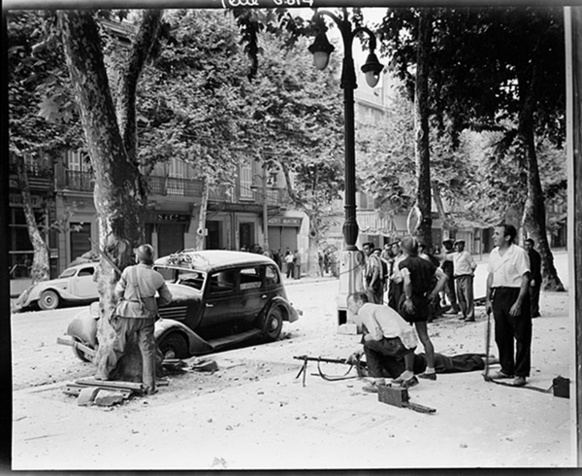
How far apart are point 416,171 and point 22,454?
16.4 feet

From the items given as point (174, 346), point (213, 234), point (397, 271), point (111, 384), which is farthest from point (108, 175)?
point (397, 271)

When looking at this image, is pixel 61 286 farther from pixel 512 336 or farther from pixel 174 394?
pixel 512 336

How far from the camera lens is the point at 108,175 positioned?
6102mm

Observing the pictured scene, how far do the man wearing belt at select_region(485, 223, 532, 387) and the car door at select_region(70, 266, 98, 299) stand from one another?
13.9 feet

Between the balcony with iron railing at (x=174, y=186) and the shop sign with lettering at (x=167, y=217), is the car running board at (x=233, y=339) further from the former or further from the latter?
the balcony with iron railing at (x=174, y=186)

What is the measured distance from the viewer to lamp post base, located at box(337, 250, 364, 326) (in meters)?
6.53

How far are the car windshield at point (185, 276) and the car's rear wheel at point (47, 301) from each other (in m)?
1.04

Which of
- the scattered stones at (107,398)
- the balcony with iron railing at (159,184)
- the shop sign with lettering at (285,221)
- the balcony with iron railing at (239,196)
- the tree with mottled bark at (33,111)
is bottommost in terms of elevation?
the scattered stones at (107,398)

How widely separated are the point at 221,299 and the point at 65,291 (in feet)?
5.43

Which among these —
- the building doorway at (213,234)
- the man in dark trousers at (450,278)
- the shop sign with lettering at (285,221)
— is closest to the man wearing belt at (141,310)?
the building doorway at (213,234)

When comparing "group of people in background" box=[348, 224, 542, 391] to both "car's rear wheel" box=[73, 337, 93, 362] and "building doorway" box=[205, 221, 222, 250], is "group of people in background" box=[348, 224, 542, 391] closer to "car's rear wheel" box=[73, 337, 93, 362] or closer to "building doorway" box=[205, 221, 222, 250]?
"building doorway" box=[205, 221, 222, 250]

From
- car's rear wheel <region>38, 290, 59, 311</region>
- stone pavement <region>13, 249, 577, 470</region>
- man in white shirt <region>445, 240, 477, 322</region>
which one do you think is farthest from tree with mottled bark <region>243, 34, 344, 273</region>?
car's rear wheel <region>38, 290, 59, 311</region>

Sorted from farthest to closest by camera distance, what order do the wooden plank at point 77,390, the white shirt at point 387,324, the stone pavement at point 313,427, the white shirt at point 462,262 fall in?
1. the white shirt at point 462,262
2. the white shirt at point 387,324
3. the wooden plank at point 77,390
4. the stone pavement at point 313,427

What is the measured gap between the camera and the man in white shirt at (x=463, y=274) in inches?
275
